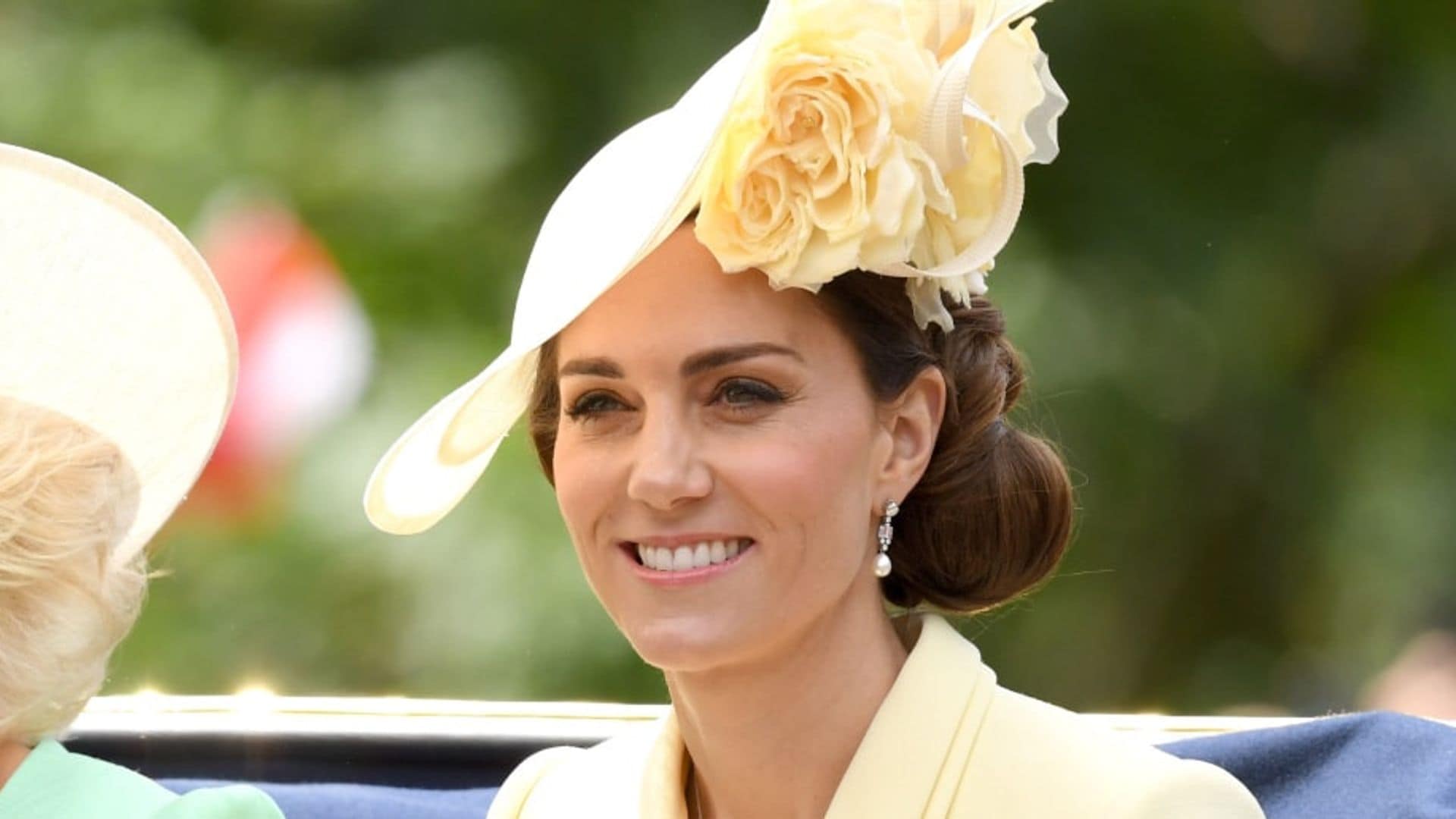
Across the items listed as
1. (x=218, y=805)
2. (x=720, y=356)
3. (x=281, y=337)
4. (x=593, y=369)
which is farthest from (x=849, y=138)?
(x=281, y=337)

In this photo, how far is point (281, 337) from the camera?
14.4 feet

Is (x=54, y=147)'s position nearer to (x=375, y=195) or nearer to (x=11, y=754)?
(x=375, y=195)

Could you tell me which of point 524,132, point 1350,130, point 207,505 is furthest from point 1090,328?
point 207,505

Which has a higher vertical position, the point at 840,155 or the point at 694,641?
the point at 840,155

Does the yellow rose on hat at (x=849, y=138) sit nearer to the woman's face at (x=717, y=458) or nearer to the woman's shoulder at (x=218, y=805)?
the woman's face at (x=717, y=458)

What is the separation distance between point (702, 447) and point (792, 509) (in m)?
0.10

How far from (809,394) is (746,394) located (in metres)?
0.06

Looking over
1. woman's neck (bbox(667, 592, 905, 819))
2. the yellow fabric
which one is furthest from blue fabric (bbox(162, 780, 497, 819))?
woman's neck (bbox(667, 592, 905, 819))

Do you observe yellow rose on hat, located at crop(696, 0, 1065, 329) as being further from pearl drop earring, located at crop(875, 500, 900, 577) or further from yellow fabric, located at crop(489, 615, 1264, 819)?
yellow fabric, located at crop(489, 615, 1264, 819)

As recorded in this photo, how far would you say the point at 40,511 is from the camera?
220 cm

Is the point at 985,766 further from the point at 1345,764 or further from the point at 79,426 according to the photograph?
the point at 79,426

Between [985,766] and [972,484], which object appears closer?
[985,766]

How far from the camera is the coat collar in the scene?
227cm

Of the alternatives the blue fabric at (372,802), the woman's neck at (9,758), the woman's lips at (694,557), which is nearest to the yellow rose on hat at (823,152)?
the woman's lips at (694,557)
